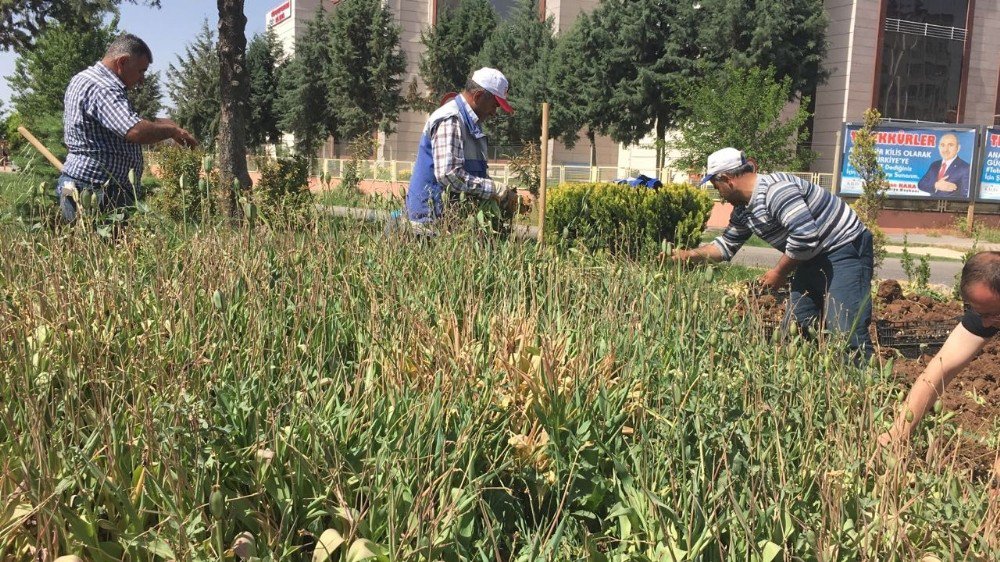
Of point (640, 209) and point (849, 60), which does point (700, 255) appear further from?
point (849, 60)

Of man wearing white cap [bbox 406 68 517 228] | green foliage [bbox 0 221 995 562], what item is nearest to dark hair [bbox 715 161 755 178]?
man wearing white cap [bbox 406 68 517 228]

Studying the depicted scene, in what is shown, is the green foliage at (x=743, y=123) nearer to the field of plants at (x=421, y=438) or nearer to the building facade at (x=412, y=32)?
the building facade at (x=412, y=32)

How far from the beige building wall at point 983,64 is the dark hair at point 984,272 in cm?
3274

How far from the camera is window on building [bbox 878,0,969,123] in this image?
29.8 metres

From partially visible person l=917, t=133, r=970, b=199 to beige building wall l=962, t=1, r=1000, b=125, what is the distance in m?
13.8

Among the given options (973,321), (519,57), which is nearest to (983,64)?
(519,57)

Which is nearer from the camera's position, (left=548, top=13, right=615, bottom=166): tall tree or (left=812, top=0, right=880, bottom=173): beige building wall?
(left=812, top=0, right=880, bottom=173): beige building wall

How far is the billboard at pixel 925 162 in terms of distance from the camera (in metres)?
18.9

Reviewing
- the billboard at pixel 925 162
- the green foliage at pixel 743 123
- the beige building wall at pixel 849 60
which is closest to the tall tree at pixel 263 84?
the green foliage at pixel 743 123

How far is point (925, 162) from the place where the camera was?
19359mm

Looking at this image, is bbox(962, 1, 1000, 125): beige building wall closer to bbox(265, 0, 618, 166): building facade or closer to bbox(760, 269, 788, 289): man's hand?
bbox(265, 0, 618, 166): building facade

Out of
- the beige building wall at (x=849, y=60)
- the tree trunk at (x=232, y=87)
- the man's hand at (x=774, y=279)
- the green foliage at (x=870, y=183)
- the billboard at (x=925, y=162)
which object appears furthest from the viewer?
the beige building wall at (x=849, y=60)

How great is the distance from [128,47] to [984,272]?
4090mm

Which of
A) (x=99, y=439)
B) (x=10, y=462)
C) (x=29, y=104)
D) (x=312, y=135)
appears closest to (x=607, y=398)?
(x=99, y=439)
